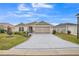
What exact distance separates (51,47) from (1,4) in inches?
42.2

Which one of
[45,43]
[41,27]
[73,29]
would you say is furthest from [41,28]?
[73,29]

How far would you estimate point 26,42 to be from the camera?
479 centimetres

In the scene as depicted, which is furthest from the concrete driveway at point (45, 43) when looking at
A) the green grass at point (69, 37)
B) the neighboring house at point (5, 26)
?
the neighboring house at point (5, 26)

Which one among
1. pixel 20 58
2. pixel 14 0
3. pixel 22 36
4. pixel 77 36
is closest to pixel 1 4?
pixel 14 0

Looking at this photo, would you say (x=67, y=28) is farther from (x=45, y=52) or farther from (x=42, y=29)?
(x=45, y=52)

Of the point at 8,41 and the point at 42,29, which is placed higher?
the point at 42,29

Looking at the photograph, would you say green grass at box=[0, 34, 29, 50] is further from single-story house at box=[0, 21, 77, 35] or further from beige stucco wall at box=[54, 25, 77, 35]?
beige stucco wall at box=[54, 25, 77, 35]

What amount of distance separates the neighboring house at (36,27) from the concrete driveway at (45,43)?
0.12 meters

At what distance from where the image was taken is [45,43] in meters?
4.74

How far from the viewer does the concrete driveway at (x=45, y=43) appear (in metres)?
4.72

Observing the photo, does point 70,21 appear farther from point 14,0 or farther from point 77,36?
point 14,0

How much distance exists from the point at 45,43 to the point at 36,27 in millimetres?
320

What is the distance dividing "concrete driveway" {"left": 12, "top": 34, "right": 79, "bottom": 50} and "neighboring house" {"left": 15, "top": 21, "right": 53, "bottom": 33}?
0.12m

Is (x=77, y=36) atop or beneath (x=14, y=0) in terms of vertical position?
beneath
